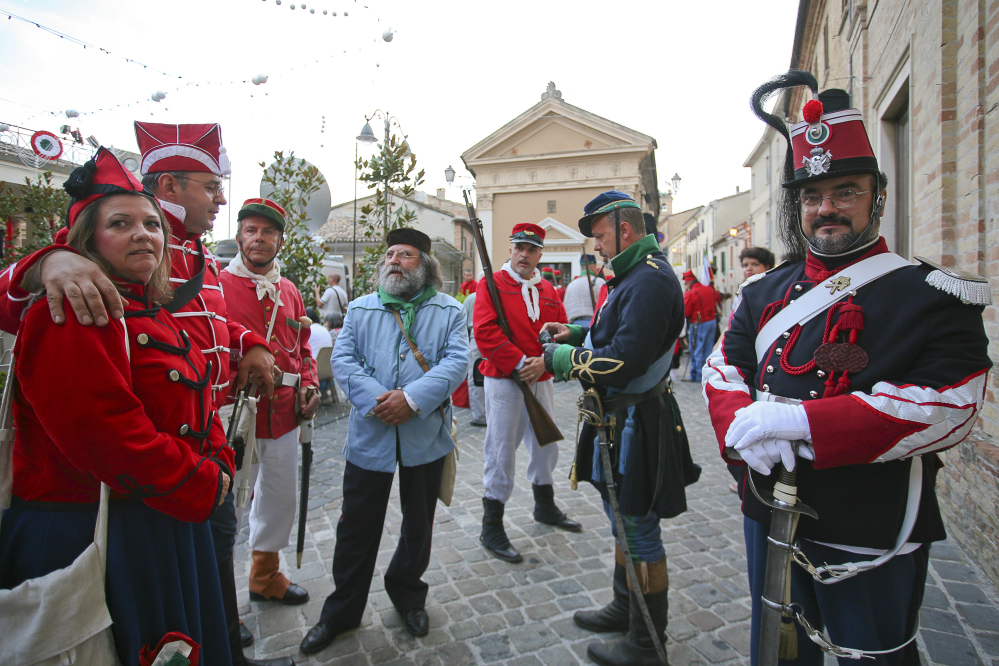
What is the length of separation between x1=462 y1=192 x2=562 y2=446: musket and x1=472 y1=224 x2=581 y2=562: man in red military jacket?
44 mm

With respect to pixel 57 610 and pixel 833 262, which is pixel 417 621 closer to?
pixel 57 610

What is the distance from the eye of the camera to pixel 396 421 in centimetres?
268

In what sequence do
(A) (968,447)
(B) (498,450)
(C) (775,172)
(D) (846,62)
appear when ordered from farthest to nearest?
(C) (775,172) → (D) (846,62) → (B) (498,450) → (A) (968,447)

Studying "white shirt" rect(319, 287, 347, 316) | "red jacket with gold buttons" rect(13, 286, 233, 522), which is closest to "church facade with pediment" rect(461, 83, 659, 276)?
"white shirt" rect(319, 287, 347, 316)

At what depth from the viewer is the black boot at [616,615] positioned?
8.94 feet

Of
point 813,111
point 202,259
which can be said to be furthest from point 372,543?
point 813,111

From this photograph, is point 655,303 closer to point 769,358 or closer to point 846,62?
point 769,358

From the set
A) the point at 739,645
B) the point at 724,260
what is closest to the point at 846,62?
the point at 739,645

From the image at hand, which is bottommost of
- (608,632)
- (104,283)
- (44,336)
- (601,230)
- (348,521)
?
(608,632)

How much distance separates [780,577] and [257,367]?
2.26m

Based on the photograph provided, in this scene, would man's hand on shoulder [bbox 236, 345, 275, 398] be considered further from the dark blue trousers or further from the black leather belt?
the dark blue trousers

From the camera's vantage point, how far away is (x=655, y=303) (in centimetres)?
243

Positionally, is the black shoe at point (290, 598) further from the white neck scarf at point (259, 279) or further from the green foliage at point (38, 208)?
the green foliage at point (38, 208)

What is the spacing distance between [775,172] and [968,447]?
16754 millimetres
